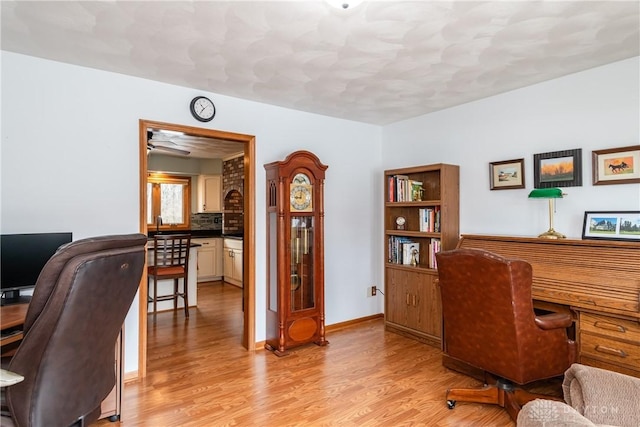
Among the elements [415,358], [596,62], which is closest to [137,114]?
[415,358]

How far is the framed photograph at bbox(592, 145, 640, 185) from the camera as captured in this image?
2547 millimetres

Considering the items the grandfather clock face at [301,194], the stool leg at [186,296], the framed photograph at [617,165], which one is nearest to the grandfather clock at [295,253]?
the grandfather clock face at [301,194]

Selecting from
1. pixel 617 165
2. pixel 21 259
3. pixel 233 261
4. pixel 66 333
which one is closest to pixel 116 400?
pixel 21 259

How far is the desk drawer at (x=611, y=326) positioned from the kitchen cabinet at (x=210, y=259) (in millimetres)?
5926

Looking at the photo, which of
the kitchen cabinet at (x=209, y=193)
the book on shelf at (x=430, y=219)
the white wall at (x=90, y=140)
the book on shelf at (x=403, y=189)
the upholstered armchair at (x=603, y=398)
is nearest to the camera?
the upholstered armchair at (x=603, y=398)

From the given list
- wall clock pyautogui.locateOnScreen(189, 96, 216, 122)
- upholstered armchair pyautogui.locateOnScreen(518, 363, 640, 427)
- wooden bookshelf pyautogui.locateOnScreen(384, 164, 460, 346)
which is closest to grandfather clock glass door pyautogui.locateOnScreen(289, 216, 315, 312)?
wooden bookshelf pyautogui.locateOnScreen(384, 164, 460, 346)

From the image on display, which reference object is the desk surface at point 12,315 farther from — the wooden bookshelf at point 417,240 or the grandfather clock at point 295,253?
the wooden bookshelf at point 417,240

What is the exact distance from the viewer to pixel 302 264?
3.62m

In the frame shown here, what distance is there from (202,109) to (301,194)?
1179 mm

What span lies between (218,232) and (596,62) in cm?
641

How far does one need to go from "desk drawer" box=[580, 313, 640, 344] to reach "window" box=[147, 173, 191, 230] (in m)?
6.62

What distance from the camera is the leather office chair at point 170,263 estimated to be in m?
4.49

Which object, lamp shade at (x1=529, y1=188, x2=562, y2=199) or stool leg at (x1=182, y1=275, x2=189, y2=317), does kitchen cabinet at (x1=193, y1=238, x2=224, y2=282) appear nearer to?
stool leg at (x1=182, y1=275, x2=189, y2=317)

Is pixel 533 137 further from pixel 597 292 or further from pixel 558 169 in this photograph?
pixel 597 292
